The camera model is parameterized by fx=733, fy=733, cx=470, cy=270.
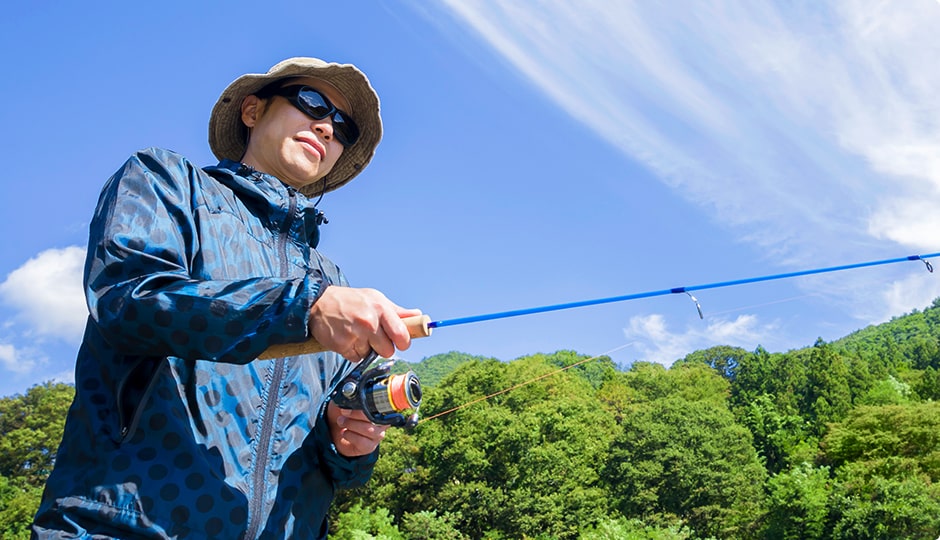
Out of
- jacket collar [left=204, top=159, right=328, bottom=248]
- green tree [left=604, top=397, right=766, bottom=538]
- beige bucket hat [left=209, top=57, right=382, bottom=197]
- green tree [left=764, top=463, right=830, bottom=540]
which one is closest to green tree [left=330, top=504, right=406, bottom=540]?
green tree [left=604, top=397, right=766, bottom=538]

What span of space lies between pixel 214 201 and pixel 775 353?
2947 inches

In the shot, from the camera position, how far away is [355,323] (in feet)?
5.15

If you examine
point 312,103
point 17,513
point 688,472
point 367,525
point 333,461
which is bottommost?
point 333,461

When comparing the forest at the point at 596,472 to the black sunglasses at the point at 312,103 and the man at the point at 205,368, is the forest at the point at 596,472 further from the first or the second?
the man at the point at 205,368

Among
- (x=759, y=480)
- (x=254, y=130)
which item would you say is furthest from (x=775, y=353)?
(x=254, y=130)

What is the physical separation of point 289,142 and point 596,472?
44.2 metres

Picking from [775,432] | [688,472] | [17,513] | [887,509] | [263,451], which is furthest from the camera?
[775,432]

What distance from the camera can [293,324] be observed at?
5.15 feet

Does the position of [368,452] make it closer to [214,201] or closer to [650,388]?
[214,201]

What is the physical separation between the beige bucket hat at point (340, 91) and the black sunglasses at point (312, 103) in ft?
0.19

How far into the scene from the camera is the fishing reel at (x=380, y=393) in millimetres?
2188

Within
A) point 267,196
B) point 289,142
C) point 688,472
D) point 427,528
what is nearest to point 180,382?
point 267,196

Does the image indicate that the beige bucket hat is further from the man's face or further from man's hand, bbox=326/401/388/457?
man's hand, bbox=326/401/388/457

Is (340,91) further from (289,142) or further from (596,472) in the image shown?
(596,472)
